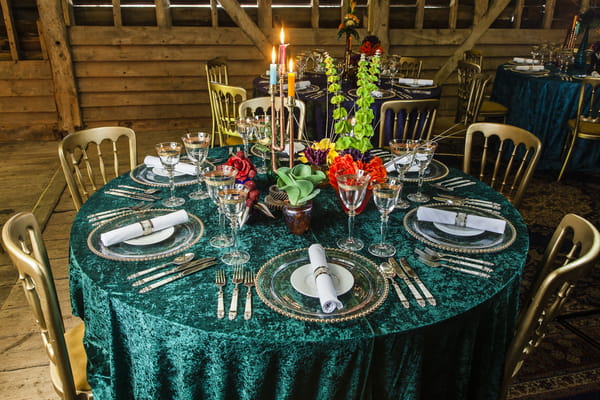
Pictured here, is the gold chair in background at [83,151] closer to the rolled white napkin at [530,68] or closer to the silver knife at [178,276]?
the silver knife at [178,276]

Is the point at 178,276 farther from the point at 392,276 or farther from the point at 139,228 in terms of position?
the point at 392,276

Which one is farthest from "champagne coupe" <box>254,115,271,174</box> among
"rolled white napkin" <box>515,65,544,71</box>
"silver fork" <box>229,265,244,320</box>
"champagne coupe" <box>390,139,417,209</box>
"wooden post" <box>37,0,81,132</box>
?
"wooden post" <box>37,0,81,132</box>

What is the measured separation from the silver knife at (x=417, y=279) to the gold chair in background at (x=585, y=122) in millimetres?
2902

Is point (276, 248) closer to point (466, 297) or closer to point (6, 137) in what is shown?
point (466, 297)

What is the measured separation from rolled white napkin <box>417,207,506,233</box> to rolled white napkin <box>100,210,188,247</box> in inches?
29.3

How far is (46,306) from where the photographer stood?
3.52ft

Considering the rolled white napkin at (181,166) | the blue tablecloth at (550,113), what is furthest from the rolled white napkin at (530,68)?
the rolled white napkin at (181,166)

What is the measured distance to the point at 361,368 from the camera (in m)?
0.99

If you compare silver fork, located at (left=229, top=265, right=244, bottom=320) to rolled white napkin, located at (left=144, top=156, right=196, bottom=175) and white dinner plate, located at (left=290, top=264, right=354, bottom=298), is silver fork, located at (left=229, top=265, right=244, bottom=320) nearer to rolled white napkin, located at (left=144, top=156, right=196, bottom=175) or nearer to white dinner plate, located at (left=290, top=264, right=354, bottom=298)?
white dinner plate, located at (left=290, top=264, right=354, bottom=298)

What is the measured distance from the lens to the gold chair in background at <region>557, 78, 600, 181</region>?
3418mm

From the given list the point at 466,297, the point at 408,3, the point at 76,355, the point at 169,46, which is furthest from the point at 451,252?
the point at 408,3

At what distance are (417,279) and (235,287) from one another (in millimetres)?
455

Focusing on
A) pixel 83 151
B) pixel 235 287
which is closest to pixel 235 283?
pixel 235 287

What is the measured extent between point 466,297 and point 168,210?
959mm
